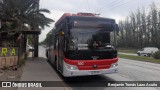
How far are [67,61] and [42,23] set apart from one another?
1630 cm

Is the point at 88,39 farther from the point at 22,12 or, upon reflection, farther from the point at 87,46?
the point at 22,12

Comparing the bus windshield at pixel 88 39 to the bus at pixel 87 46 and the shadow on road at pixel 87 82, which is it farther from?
the shadow on road at pixel 87 82

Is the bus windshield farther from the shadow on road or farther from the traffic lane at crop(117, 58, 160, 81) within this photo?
the traffic lane at crop(117, 58, 160, 81)

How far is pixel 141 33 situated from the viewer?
7900 cm

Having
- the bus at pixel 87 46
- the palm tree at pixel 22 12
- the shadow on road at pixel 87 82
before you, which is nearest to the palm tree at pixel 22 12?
the palm tree at pixel 22 12

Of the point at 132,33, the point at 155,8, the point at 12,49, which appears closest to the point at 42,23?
the point at 12,49

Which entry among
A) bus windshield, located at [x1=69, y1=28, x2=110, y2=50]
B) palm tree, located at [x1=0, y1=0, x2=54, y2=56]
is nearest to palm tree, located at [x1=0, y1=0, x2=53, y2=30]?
palm tree, located at [x1=0, y1=0, x2=54, y2=56]

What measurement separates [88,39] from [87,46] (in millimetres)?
324

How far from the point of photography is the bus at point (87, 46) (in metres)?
12.2

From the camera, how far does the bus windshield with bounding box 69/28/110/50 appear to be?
1228 centimetres

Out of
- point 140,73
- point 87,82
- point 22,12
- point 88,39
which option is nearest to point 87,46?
point 88,39

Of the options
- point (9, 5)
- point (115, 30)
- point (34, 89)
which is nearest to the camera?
point (34, 89)

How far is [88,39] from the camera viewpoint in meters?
12.4

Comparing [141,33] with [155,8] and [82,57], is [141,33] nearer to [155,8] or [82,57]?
[155,8]
